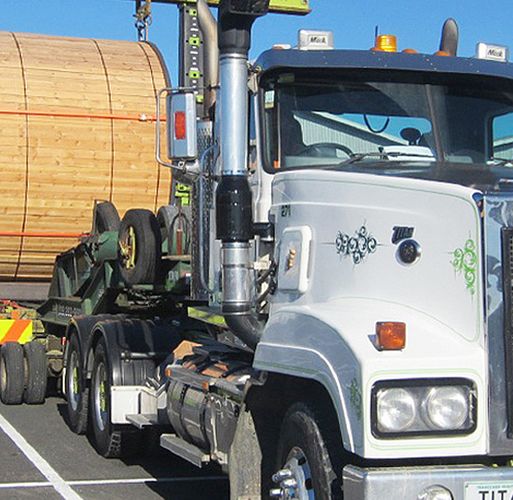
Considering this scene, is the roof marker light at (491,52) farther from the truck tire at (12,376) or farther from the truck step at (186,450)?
the truck tire at (12,376)

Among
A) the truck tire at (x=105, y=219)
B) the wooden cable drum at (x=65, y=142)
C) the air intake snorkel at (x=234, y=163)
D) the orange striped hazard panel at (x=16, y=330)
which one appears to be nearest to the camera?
the air intake snorkel at (x=234, y=163)

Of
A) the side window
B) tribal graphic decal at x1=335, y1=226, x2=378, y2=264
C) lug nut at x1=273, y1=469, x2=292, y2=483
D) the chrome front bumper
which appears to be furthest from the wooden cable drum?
the chrome front bumper

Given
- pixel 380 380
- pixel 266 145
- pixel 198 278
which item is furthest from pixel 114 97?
pixel 380 380

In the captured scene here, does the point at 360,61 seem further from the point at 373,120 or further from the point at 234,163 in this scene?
the point at 234,163

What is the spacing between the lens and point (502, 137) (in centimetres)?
600

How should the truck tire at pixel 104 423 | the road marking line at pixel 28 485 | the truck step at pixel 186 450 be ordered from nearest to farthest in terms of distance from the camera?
1. the truck step at pixel 186 450
2. the road marking line at pixel 28 485
3. the truck tire at pixel 104 423

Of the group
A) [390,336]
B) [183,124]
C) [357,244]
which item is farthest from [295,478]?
[183,124]

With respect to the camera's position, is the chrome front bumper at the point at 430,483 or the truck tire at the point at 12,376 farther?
the truck tire at the point at 12,376

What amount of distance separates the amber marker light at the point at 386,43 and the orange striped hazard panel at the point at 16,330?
655 centimetres

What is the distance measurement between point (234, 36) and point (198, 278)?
7.29 feet

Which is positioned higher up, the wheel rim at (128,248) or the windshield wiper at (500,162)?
the windshield wiper at (500,162)

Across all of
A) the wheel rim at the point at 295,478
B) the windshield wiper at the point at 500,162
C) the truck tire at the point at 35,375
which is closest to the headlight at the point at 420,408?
the wheel rim at the point at 295,478

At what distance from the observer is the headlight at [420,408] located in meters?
4.12

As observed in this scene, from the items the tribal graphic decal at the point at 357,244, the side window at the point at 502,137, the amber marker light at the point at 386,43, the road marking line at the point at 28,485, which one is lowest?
the road marking line at the point at 28,485
